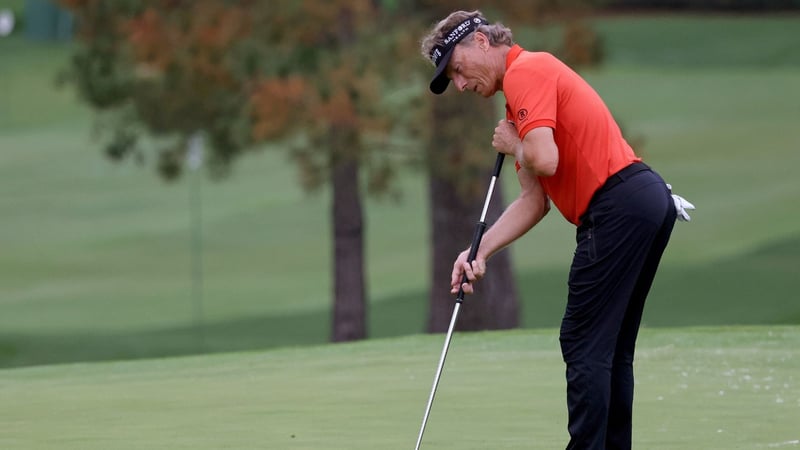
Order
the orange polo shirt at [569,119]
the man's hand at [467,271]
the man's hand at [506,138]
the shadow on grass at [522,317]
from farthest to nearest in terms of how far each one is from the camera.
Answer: the shadow on grass at [522,317] → the man's hand at [467,271] → the man's hand at [506,138] → the orange polo shirt at [569,119]

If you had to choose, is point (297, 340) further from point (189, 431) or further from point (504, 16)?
point (189, 431)

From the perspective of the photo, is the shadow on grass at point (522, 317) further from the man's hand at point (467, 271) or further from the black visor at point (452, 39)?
the black visor at point (452, 39)

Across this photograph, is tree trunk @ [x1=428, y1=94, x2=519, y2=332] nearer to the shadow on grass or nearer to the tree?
the tree

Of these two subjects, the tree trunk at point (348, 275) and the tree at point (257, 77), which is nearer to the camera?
the tree at point (257, 77)

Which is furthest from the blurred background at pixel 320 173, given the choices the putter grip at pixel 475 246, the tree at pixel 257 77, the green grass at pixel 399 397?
the putter grip at pixel 475 246

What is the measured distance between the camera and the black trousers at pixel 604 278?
16.7 ft

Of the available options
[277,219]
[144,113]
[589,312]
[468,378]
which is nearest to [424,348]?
[468,378]

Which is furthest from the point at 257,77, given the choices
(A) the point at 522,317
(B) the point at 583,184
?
(B) the point at 583,184

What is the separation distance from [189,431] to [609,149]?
2292mm

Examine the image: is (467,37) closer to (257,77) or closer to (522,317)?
(257,77)

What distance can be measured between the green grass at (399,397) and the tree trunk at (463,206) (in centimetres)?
493

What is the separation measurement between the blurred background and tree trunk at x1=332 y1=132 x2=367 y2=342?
0.03 metres

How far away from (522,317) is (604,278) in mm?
15263

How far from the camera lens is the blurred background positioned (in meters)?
14.8
